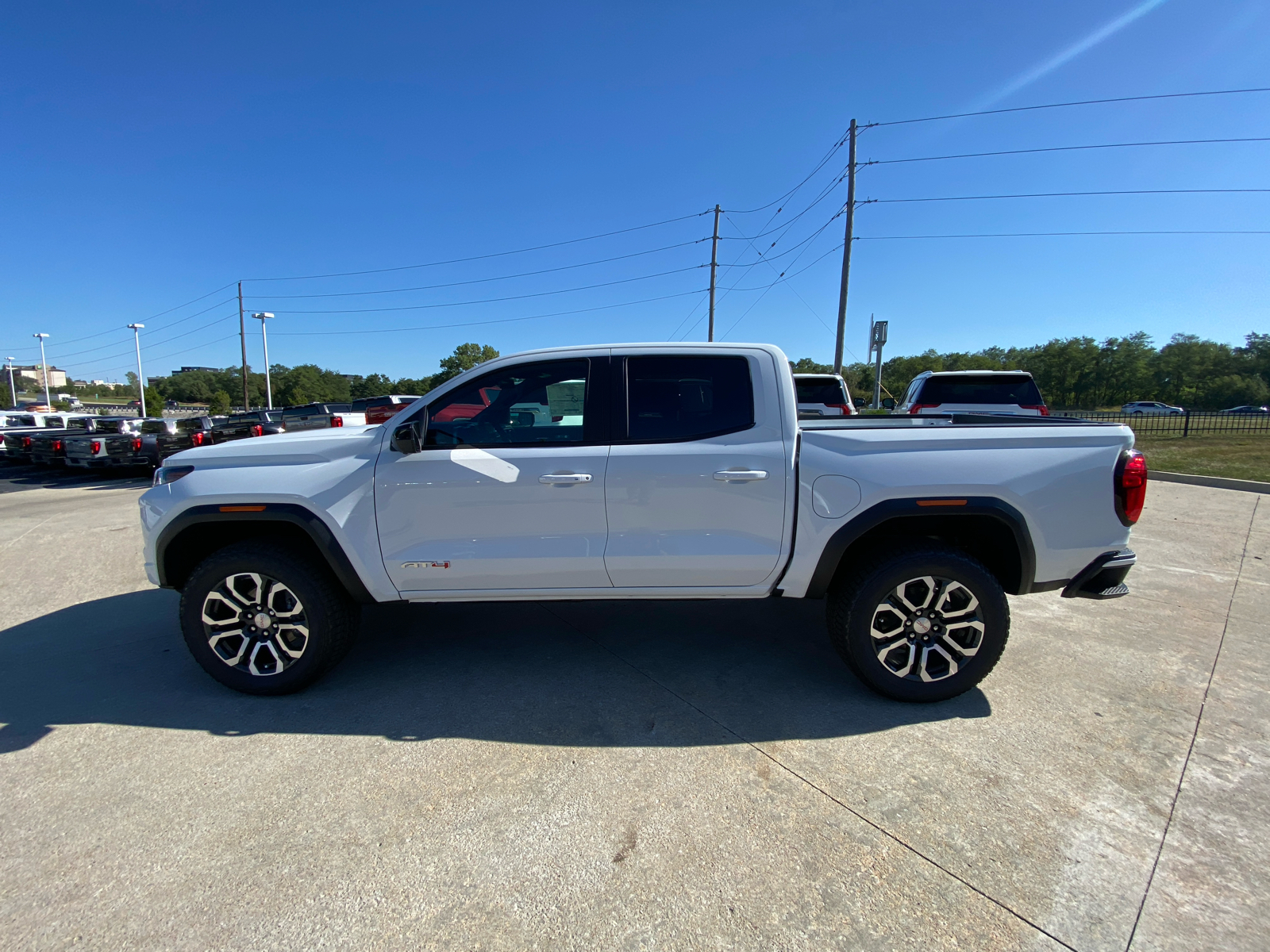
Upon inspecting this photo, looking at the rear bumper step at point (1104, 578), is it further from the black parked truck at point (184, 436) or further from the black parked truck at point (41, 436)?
the black parked truck at point (41, 436)

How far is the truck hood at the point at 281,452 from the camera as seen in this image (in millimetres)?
3215

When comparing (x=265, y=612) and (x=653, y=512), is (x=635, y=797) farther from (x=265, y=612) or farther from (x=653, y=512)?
(x=265, y=612)

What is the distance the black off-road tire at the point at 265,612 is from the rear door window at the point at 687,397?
1.84 meters

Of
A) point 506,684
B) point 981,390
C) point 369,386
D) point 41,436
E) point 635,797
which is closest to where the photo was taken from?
point 635,797

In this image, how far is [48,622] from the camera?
4.43 meters

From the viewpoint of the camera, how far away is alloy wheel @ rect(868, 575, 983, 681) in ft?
10.1

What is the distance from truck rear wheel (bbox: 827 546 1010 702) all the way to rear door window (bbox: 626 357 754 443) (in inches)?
40.9

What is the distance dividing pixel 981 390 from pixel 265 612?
9.37 metres

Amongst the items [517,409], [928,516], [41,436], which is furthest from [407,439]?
[41,436]

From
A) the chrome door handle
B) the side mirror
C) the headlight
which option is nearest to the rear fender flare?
the chrome door handle

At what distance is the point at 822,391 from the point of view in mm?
9891

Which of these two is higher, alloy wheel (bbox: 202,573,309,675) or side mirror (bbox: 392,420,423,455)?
side mirror (bbox: 392,420,423,455)

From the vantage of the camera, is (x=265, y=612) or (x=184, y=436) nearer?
(x=265, y=612)

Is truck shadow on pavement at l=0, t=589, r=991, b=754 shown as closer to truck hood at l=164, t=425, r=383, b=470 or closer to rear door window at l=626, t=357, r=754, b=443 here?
truck hood at l=164, t=425, r=383, b=470
